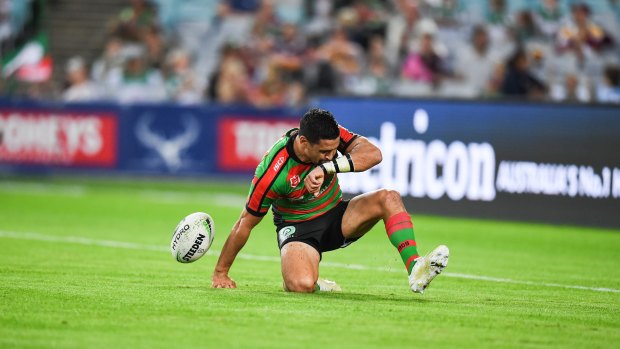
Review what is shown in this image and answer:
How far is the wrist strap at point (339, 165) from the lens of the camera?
973cm

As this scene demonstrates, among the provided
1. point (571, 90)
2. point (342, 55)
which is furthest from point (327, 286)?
point (342, 55)

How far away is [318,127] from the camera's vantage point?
9.57 meters

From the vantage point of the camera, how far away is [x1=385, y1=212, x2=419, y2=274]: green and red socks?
9648mm

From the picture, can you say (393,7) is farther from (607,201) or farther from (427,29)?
(607,201)

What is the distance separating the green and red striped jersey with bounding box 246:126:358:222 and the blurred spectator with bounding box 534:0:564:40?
628 inches

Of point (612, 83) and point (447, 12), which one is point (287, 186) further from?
point (447, 12)

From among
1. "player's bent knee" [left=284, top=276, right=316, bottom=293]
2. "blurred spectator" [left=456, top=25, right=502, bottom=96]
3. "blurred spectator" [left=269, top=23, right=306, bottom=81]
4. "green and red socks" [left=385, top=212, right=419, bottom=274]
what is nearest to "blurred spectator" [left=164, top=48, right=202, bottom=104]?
"blurred spectator" [left=269, top=23, right=306, bottom=81]

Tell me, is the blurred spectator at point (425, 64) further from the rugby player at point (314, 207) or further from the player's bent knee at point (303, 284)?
the player's bent knee at point (303, 284)

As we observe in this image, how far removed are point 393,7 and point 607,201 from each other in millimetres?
10650

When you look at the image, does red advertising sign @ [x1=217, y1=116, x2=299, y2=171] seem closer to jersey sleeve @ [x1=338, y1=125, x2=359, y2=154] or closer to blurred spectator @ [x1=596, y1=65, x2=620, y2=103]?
blurred spectator @ [x1=596, y1=65, x2=620, y2=103]

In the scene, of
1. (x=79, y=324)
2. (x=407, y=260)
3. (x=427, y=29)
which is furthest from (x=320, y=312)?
(x=427, y=29)

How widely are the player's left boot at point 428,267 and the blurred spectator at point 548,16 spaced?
666 inches

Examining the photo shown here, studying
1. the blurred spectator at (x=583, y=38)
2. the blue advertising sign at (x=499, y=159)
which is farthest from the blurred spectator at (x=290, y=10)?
the blue advertising sign at (x=499, y=159)

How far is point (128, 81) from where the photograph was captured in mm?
27234
